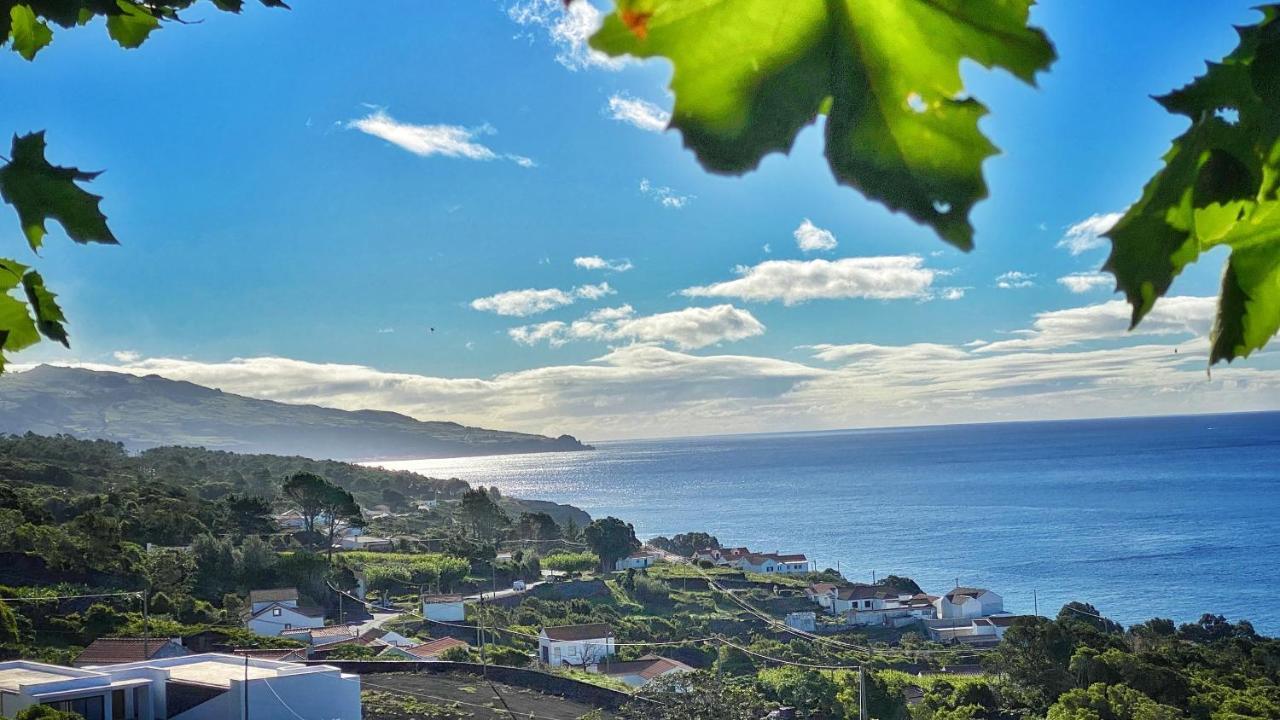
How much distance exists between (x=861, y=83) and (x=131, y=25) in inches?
33.3

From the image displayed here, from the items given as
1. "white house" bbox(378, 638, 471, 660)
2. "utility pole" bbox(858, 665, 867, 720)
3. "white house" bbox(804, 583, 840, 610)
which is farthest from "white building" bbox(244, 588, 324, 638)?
"white house" bbox(804, 583, 840, 610)

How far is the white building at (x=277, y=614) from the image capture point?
17781 mm

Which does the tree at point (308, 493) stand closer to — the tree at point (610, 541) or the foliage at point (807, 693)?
the tree at point (610, 541)

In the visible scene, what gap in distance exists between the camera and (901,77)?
249mm

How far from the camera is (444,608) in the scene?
822 inches

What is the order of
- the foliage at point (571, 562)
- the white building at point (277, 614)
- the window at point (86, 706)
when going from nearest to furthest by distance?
the window at point (86, 706)
the white building at point (277, 614)
the foliage at point (571, 562)

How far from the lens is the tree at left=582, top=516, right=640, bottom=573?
29.0 meters

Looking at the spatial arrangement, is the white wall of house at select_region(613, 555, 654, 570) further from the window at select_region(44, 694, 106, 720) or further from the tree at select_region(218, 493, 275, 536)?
the window at select_region(44, 694, 106, 720)

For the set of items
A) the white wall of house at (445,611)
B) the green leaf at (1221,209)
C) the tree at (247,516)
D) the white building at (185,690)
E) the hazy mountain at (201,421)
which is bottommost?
the white wall of house at (445,611)

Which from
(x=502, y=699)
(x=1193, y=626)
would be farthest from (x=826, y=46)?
(x=1193, y=626)

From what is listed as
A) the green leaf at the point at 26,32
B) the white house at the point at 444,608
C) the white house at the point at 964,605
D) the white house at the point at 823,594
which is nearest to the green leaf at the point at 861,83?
the green leaf at the point at 26,32

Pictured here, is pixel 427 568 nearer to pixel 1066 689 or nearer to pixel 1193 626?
pixel 1066 689

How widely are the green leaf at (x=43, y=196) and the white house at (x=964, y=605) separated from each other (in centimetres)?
2580

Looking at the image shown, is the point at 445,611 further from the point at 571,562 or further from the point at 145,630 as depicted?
the point at 571,562
